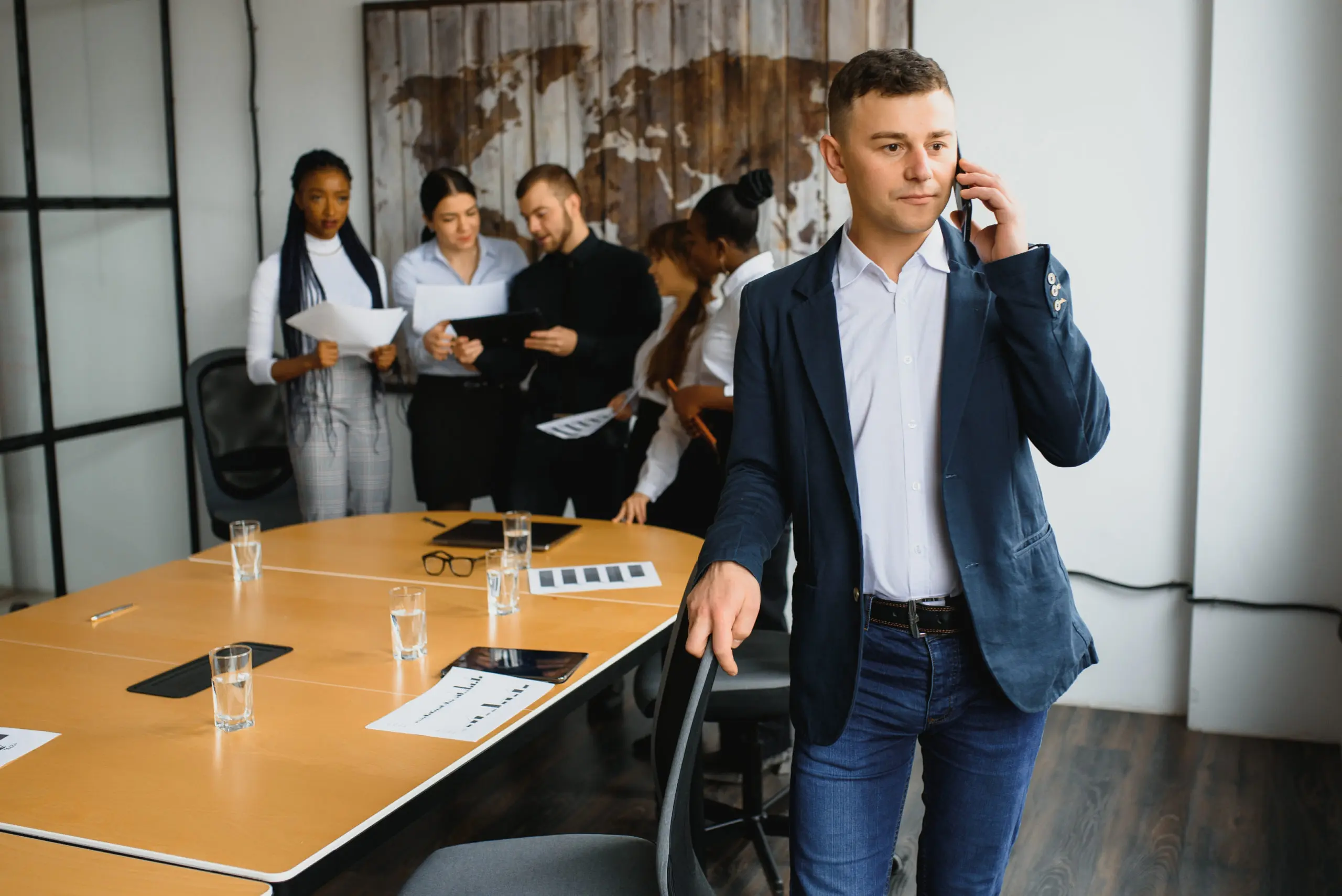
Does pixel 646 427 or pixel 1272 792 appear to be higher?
Result: pixel 646 427

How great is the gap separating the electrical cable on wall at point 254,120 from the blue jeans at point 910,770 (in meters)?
3.99

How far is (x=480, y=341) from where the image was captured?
12.8 feet

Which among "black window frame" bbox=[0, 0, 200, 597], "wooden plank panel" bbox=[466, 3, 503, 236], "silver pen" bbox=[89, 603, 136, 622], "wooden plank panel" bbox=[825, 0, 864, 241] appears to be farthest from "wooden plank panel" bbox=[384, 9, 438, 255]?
"silver pen" bbox=[89, 603, 136, 622]

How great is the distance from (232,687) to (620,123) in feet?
9.91

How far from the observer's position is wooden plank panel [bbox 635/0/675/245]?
437 centimetres

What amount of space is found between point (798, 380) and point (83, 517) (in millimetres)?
4025

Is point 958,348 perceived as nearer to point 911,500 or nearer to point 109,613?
point 911,500

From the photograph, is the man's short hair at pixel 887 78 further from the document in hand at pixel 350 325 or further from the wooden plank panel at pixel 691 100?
the wooden plank panel at pixel 691 100

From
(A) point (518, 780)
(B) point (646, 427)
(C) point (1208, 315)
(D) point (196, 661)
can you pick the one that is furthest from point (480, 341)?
(C) point (1208, 315)

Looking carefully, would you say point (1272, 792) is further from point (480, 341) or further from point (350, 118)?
point (350, 118)

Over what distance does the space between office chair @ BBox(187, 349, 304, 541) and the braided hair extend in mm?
309

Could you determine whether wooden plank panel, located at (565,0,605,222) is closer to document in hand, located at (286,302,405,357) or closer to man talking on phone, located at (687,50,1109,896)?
document in hand, located at (286,302,405,357)

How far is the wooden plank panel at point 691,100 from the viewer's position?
4.32 m

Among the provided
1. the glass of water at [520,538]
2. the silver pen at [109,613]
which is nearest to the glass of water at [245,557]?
the silver pen at [109,613]
